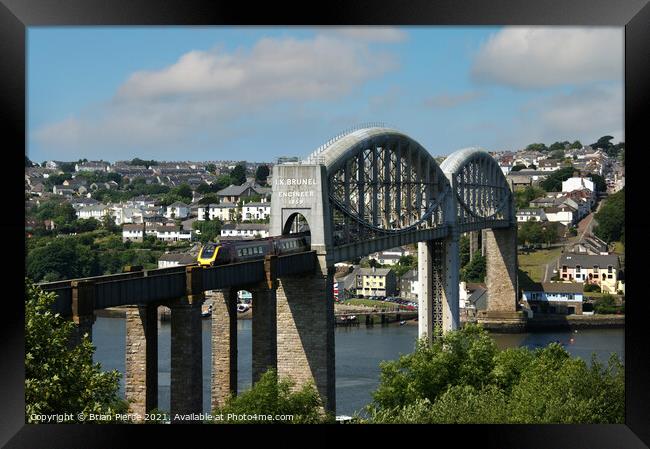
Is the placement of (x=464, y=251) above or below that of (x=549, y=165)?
below

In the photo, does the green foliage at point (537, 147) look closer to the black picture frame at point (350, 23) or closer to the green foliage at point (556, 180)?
the green foliage at point (556, 180)

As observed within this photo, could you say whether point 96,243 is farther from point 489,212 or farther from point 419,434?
point 419,434

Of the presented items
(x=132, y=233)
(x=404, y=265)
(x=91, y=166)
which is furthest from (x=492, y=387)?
(x=91, y=166)

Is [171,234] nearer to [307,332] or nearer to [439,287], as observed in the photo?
[439,287]

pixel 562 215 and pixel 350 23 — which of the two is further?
pixel 562 215

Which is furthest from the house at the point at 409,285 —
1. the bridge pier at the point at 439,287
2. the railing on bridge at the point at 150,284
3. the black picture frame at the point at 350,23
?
the black picture frame at the point at 350,23
